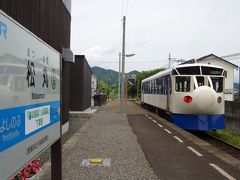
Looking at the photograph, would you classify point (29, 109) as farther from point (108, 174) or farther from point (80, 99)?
point (80, 99)

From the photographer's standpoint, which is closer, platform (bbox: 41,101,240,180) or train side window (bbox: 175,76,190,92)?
platform (bbox: 41,101,240,180)

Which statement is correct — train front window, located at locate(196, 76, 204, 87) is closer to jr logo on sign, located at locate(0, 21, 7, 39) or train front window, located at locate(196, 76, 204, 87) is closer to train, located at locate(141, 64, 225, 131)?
train, located at locate(141, 64, 225, 131)

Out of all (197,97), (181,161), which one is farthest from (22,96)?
(197,97)

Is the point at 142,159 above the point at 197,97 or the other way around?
the other way around

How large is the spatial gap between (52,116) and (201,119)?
37.9ft

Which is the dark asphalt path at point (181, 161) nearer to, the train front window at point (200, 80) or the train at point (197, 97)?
the train at point (197, 97)

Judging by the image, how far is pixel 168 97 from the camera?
1867 cm

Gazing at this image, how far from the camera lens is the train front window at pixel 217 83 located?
16672mm

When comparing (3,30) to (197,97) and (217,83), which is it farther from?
(217,83)

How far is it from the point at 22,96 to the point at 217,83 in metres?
14.2

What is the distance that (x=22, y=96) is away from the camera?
3598 millimetres

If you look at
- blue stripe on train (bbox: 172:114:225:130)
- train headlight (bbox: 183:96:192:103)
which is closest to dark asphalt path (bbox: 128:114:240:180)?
blue stripe on train (bbox: 172:114:225:130)

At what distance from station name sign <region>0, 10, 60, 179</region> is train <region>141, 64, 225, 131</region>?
1140cm

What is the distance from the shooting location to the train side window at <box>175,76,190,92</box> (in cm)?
1661
